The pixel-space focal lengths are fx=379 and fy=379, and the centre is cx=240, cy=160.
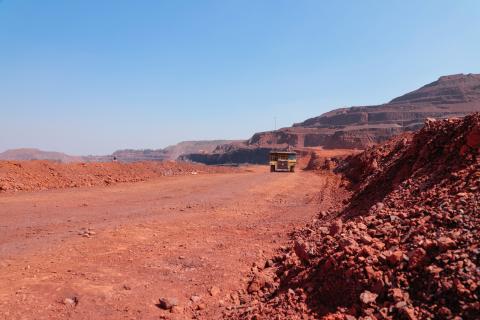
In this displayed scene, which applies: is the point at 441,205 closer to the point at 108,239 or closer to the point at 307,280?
the point at 307,280

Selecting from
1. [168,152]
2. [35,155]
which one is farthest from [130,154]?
[35,155]

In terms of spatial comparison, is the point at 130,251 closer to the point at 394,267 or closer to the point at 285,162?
the point at 394,267

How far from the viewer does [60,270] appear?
5.96 m

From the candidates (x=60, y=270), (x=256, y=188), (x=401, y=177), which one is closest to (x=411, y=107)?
(x=256, y=188)

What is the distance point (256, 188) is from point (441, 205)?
13.2m

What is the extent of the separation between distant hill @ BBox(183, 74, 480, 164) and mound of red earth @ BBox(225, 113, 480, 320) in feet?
206

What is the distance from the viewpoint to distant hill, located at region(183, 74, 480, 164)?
72869mm

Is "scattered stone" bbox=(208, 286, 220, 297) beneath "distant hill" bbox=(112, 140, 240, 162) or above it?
beneath

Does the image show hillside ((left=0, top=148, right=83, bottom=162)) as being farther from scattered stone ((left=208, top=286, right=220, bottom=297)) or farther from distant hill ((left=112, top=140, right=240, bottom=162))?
scattered stone ((left=208, top=286, right=220, bottom=297))

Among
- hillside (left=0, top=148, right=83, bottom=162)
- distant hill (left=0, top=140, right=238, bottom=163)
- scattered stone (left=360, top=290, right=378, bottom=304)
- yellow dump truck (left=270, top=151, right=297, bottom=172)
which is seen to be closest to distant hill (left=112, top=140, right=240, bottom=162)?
distant hill (left=0, top=140, right=238, bottom=163)

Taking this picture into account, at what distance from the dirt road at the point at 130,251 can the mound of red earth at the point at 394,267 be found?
0.86 meters

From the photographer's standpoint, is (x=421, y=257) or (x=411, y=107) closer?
(x=421, y=257)

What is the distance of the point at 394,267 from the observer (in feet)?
12.5

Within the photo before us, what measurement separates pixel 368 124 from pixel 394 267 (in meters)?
94.8
